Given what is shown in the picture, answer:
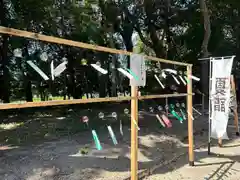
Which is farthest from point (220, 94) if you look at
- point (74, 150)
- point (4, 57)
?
point (4, 57)

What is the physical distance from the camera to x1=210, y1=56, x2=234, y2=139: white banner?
3795 millimetres

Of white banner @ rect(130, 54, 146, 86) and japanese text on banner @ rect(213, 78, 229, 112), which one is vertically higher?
white banner @ rect(130, 54, 146, 86)

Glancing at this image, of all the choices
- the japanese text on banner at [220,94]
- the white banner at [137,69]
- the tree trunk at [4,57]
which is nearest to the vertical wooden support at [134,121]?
the white banner at [137,69]

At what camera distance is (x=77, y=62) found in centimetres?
898

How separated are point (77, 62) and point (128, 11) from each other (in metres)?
2.59

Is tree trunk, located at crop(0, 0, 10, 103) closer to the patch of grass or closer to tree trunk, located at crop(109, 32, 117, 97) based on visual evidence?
the patch of grass

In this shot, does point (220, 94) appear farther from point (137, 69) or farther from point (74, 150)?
point (74, 150)

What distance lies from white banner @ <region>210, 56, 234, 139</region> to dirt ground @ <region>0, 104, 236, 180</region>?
27.4 inches

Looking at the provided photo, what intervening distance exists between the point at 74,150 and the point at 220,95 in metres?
2.39

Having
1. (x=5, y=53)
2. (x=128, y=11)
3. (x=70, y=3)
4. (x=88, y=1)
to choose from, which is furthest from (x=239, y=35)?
(x=5, y=53)

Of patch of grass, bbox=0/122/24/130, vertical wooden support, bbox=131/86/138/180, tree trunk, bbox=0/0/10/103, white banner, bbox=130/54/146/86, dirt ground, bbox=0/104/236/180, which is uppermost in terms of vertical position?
tree trunk, bbox=0/0/10/103

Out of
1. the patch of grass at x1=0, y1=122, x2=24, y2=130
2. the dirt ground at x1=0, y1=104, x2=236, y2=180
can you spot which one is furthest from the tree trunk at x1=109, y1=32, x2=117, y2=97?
the patch of grass at x1=0, y1=122, x2=24, y2=130

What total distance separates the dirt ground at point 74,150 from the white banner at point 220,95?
70cm

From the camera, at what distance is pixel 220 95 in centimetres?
388
